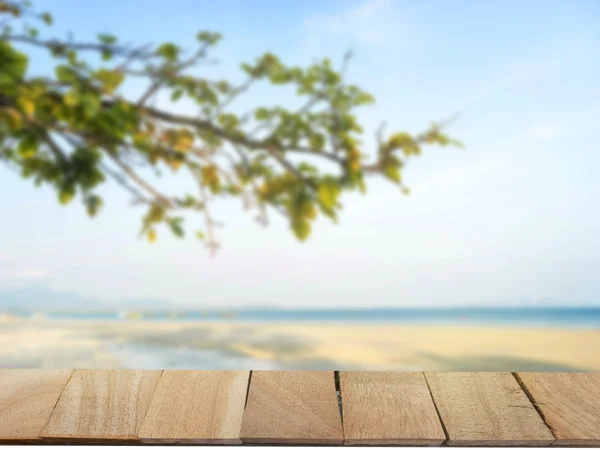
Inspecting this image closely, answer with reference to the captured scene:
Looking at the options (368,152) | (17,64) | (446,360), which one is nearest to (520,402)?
(446,360)

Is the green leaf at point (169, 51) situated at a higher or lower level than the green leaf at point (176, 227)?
higher

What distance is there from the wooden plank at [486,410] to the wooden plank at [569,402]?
22mm

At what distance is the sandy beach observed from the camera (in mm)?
1395

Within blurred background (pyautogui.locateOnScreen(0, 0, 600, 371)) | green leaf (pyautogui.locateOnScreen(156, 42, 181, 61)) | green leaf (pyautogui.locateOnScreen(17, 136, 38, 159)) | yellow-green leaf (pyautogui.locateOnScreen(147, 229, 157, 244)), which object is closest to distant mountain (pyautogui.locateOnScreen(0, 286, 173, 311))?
blurred background (pyautogui.locateOnScreen(0, 0, 600, 371))

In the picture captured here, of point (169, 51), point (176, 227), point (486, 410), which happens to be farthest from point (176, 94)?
point (486, 410)

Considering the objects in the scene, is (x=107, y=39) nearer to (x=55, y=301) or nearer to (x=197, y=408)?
(x=55, y=301)

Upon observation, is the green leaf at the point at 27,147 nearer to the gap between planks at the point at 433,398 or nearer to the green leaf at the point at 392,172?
the gap between planks at the point at 433,398

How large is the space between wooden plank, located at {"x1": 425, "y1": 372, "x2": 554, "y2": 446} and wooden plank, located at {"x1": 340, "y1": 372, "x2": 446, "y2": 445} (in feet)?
0.08

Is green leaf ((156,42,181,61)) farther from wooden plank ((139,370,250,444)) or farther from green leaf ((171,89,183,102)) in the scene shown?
wooden plank ((139,370,250,444))

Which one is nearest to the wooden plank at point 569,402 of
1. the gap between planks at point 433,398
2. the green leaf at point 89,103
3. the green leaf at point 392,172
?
the gap between planks at point 433,398

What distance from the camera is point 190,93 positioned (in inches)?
53.5

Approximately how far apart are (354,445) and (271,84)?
27.1 inches

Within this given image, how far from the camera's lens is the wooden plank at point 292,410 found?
43.5 inches

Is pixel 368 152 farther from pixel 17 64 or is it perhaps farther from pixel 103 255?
pixel 17 64
